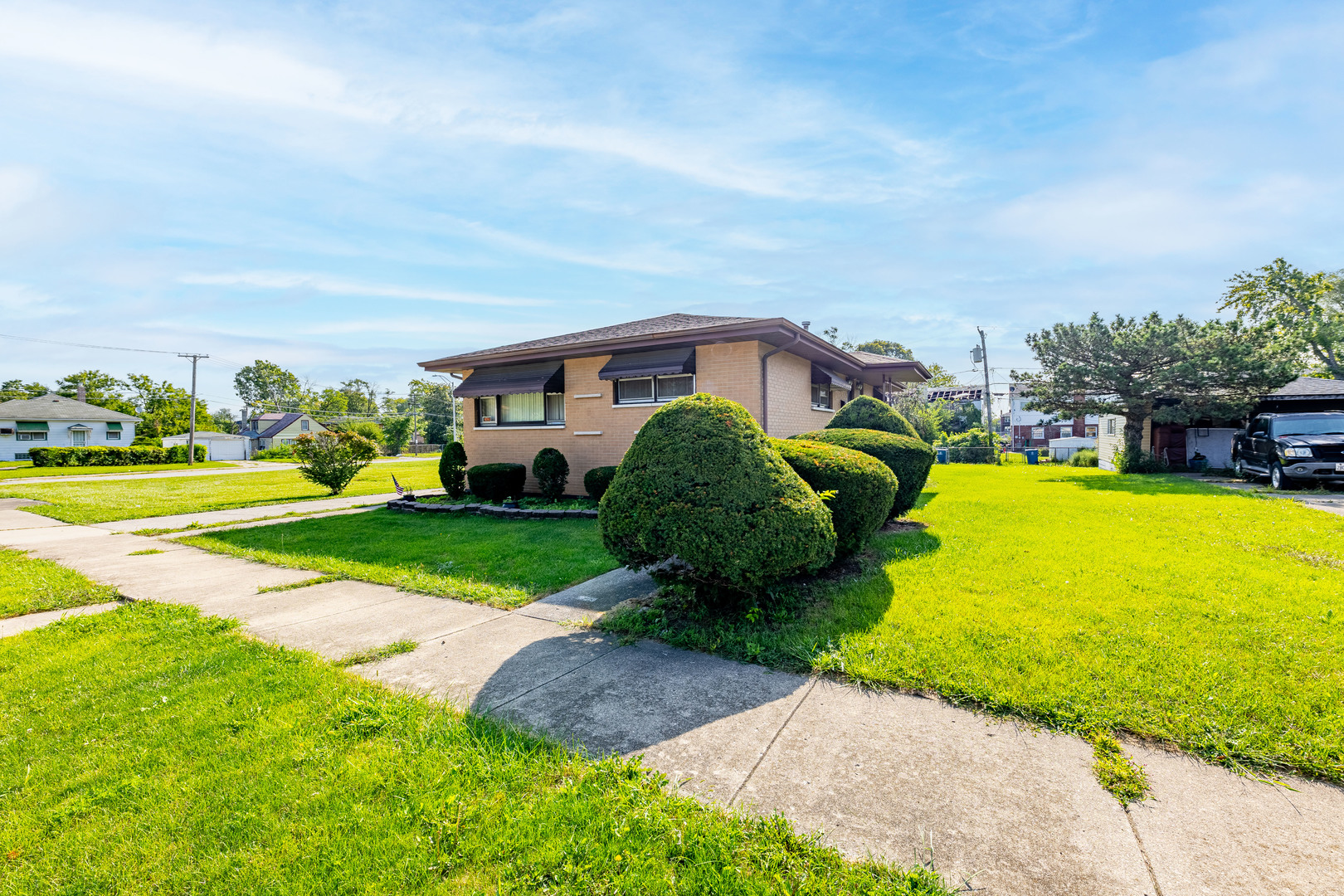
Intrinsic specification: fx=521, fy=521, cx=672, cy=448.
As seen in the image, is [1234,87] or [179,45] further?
[1234,87]

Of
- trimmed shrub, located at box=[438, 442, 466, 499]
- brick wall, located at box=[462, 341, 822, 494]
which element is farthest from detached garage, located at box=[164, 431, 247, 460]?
brick wall, located at box=[462, 341, 822, 494]

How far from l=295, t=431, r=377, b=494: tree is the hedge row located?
32.4 metres

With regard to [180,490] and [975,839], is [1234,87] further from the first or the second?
[180,490]

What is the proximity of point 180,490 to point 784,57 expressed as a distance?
2168 centimetres

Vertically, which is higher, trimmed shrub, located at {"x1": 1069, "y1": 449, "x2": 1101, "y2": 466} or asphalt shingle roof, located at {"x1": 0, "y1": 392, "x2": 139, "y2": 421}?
asphalt shingle roof, located at {"x1": 0, "y1": 392, "x2": 139, "y2": 421}

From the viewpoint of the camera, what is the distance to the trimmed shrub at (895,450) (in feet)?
24.5

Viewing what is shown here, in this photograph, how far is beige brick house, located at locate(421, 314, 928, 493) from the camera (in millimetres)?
10250

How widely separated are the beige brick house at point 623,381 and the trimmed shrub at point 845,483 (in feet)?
15.2

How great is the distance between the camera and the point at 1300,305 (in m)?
24.0

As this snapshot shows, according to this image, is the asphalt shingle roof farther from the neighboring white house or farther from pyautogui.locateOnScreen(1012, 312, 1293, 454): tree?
pyautogui.locateOnScreen(1012, 312, 1293, 454): tree

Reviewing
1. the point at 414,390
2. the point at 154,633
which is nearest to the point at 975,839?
the point at 154,633

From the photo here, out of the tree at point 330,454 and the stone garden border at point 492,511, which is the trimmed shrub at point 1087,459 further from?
the tree at point 330,454

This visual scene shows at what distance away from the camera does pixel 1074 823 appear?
79.0 inches

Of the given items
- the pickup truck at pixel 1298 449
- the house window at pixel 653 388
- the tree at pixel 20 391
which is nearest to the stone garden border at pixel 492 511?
the house window at pixel 653 388
